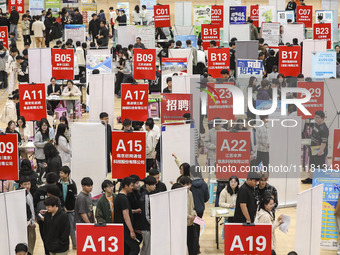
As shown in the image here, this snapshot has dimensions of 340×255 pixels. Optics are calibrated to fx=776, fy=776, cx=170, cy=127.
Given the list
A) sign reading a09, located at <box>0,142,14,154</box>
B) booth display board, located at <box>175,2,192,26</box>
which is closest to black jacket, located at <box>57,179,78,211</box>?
sign reading a09, located at <box>0,142,14,154</box>

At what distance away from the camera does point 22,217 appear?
10.9m

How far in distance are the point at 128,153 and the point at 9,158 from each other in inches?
79.0

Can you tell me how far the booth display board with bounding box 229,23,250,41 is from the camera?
84.8 feet

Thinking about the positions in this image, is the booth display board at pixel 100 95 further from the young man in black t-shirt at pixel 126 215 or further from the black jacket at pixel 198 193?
the young man in black t-shirt at pixel 126 215

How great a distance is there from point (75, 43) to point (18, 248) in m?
16.1

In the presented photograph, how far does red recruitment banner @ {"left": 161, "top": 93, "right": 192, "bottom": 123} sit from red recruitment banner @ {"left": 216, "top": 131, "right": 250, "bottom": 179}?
343 cm

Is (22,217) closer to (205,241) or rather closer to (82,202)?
(82,202)

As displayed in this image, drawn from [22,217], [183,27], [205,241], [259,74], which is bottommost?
[205,241]

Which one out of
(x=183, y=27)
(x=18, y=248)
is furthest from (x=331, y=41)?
(x=18, y=248)

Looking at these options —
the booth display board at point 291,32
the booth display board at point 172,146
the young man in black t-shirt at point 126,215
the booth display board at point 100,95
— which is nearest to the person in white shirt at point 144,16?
the booth display board at point 291,32

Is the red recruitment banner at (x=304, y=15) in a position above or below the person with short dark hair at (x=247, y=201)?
above

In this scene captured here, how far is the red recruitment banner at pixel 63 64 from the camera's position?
19.8 meters

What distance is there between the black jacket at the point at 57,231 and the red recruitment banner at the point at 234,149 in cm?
304

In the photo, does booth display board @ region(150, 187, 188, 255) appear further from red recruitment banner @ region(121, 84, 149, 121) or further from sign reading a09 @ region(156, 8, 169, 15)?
sign reading a09 @ region(156, 8, 169, 15)
